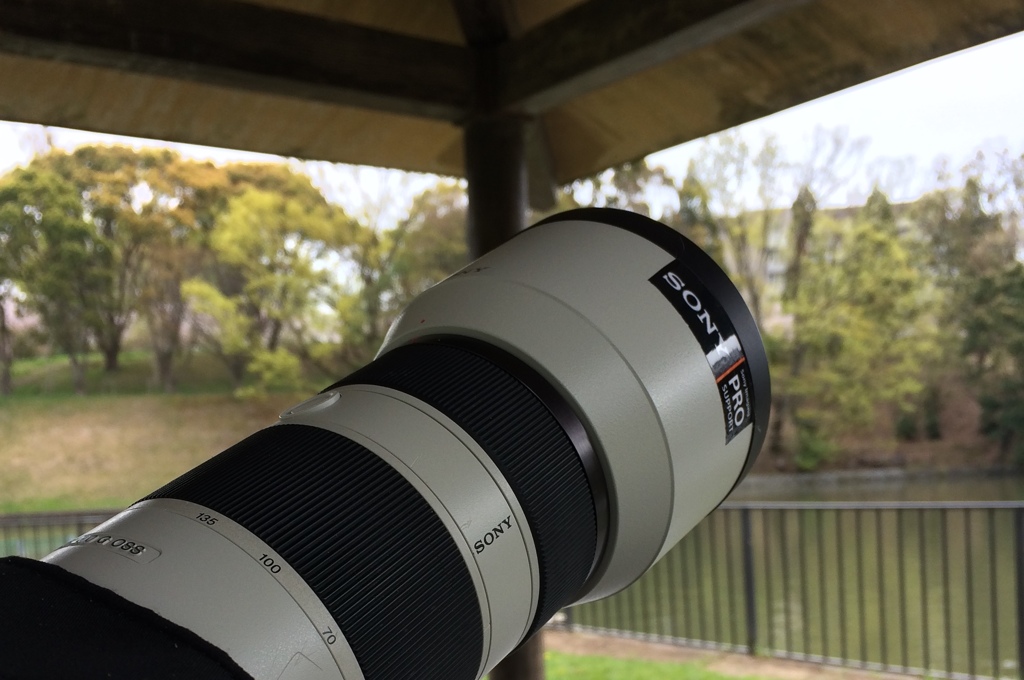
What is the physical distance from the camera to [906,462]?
1281 centimetres

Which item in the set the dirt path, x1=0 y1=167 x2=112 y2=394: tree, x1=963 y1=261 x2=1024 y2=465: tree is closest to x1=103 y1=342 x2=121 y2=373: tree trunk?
x1=0 y1=167 x2=112 y2=394: tree

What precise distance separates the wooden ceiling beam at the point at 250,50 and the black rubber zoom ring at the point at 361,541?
1016 millimetres

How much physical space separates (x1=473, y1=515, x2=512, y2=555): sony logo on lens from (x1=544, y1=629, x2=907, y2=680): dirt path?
329cm

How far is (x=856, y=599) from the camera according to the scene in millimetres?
6996

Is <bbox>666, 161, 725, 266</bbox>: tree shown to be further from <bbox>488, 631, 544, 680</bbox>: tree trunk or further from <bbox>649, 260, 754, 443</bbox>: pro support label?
<bbox>649, 260, 754, 443</bbox>: pro support label

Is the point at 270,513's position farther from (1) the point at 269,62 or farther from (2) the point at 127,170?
(2) the point at 127,170

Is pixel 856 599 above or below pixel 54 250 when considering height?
below

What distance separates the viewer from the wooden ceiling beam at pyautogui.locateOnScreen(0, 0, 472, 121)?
1.50 m

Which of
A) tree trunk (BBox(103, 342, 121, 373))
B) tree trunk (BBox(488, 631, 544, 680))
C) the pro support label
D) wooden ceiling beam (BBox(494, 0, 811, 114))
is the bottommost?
tree trunk (BBox(488, 631, 544, 680))

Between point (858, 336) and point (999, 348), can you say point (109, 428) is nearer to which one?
point (858, 336)

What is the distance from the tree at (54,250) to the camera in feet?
42.9

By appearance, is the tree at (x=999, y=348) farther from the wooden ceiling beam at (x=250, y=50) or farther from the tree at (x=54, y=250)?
the tree at (x=54, y=250)

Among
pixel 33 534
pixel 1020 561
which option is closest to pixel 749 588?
pixel 1020 561

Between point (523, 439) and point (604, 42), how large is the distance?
3.44 feet
